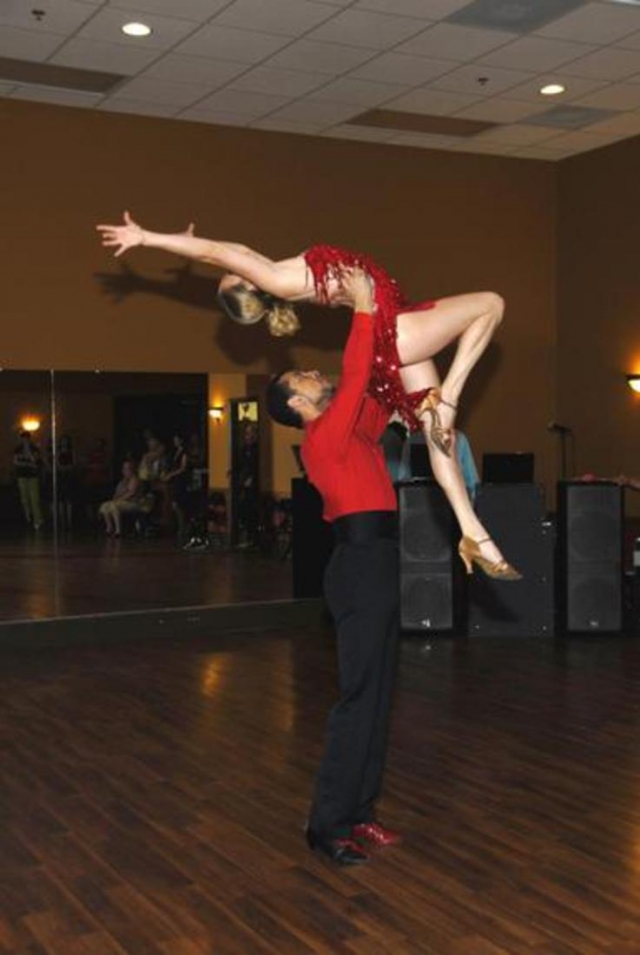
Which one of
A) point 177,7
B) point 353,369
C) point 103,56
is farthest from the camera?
point 103,56

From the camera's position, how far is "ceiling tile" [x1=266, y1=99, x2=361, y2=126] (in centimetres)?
855

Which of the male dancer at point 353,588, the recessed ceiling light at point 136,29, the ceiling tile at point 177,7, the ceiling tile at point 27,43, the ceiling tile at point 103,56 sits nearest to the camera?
the male dancer at point 353,588

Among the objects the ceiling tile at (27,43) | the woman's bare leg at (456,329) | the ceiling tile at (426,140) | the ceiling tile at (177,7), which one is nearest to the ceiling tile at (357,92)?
the ceiling tile at (426,140)

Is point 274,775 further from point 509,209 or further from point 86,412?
point 509,209

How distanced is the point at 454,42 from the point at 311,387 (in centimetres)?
417

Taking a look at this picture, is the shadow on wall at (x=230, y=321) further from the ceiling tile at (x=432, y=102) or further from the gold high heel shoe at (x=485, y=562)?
the gold high heel shoe at (x=485, y=562)

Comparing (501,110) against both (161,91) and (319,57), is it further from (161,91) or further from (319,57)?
(161,91)

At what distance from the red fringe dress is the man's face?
386 millimetres

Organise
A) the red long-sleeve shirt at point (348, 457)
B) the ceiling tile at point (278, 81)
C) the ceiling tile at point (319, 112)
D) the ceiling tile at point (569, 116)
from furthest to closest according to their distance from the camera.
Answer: the ceiling tile at point (569, 116) → the ceiling tile at point (319, 112) → the ceiling tile at point (278, 81) → the red long-sleeve shirt at point (348, 457)

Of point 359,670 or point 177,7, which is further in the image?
point 177,7

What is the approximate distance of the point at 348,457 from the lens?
3859mm

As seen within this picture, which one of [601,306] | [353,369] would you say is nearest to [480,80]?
[601,306]

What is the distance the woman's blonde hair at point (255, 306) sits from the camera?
3.32 metres

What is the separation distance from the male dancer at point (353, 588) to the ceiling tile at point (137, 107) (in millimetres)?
5172
